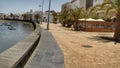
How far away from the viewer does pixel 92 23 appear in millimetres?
43000

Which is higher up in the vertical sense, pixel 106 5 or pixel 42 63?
pixel 106 5

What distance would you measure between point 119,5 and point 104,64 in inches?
600

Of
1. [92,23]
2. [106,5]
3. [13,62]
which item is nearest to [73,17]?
[92,23]

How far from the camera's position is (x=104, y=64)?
1127 cm

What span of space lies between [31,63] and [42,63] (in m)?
0.44

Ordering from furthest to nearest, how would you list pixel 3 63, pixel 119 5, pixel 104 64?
1. pixel 119 5
2. pixel 104 64
3. pixel 3 63

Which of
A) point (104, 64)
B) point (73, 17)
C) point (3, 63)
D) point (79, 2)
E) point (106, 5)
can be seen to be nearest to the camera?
point (3, 63)

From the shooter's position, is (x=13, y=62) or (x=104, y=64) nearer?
(x=13, y=62)

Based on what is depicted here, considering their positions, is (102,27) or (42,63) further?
(102,27)

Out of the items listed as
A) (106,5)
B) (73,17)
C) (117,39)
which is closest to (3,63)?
(117,39)

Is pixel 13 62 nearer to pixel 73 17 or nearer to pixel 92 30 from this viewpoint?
pixel 92 30

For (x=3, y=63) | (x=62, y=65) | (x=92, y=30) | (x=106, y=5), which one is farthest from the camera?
(x=92, y=30)

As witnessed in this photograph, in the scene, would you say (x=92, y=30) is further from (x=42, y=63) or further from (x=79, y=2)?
(x=79, y=2)

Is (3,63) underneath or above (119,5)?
underneath
